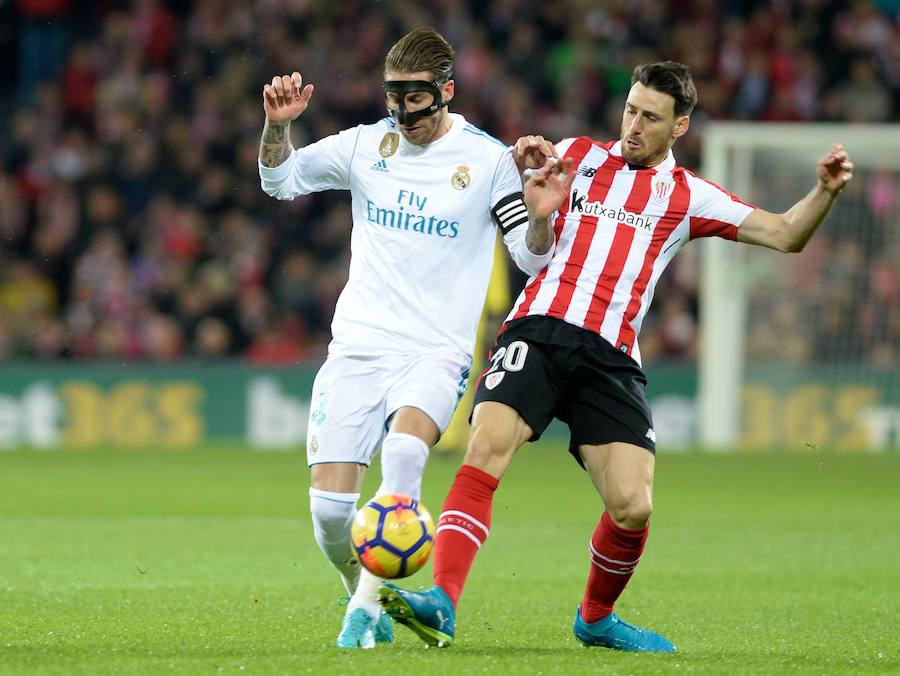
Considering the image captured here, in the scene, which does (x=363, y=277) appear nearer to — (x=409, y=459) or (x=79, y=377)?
(x=409, y=459)

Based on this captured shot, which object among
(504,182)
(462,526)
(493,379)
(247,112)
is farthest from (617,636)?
(247,112)

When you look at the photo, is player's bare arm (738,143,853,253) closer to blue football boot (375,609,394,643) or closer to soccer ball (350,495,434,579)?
soccer ball (350,495,434,579)

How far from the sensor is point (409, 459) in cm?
554

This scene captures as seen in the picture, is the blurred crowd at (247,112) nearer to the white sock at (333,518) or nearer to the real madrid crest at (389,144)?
the real madrid crest at (389,144)

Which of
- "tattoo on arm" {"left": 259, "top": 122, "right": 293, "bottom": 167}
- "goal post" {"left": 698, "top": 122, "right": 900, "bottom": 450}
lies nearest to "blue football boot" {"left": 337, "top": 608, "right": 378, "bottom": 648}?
"tattoo on arm" {"left": 259, "top": 122, "right": 293, "bottom": 167}

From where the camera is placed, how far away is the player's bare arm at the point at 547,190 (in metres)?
5.73

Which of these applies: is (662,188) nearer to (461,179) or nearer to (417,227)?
(461,179)

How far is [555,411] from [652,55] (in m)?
14.6

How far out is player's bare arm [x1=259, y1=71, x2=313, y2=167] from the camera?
5949mm

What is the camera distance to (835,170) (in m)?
5.83

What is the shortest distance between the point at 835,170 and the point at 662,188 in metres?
0.67

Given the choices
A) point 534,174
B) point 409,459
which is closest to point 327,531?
point 409,459

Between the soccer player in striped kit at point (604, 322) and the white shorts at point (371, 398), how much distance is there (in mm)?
174

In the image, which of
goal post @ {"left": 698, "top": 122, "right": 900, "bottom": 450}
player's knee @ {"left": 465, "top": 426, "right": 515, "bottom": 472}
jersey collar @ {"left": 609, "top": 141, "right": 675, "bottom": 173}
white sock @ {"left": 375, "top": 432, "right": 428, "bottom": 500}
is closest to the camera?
white sock @ {"left": 375, "top": 432, "right": 428, "bottom": 500}
